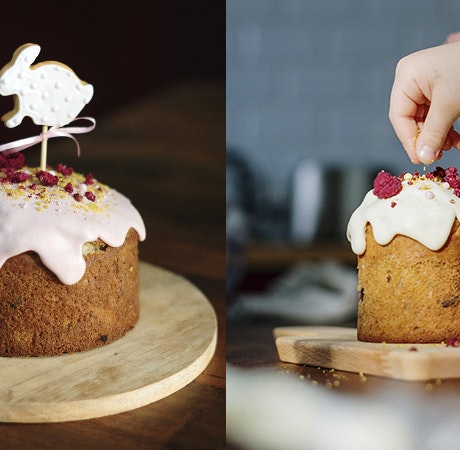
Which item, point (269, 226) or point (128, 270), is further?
point (269, 226)

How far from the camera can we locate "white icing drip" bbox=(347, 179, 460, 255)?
1542 mm

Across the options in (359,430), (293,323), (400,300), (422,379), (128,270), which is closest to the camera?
(359,430)

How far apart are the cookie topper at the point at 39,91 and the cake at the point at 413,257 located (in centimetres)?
73

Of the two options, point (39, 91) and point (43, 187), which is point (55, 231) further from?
point (39, 91)

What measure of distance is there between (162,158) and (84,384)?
2.70 m

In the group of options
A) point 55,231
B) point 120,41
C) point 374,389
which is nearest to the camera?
point 374,389

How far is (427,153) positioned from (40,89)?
0.94 meters

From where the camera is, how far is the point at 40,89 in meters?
1.76

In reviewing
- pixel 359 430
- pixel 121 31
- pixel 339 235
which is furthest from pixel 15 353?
pixel 121 31

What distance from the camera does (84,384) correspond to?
1.51m

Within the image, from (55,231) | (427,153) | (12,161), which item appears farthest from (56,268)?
(427,153)

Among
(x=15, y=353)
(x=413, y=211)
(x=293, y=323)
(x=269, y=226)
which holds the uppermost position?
(x=413, y=211)

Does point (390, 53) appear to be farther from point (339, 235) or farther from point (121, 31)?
point (121, 31)

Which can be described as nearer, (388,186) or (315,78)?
(388,186)
